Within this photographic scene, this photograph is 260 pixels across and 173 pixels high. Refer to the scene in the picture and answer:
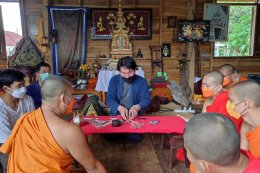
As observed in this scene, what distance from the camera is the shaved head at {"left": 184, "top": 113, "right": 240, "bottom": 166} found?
0.91 meters

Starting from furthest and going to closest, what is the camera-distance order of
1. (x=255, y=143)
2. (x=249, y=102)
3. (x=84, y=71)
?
(x=84, y=71) < (x=249, y=102) < (x=255, y=143)

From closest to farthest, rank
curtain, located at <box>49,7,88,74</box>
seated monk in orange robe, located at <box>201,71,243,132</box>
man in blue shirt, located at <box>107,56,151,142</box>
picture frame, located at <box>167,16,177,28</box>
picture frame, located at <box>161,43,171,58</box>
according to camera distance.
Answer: seated monk in orange robe, located at <box>201,71,243,132</box>, man in blue shirt, located at <box>107,56,151,142</box>, curtain, located at <box>49,7,88,74</box>, picture frame, located at <box>167,16,177,28</box>, picture frame, located at <box>161,43,171,58</box>

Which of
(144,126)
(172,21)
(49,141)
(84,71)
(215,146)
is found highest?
(172,21)

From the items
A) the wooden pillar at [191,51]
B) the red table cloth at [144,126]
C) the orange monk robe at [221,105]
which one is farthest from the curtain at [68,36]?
the orange monk robe at [221,105]

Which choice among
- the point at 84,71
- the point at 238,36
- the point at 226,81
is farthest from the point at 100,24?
the point at 226,81

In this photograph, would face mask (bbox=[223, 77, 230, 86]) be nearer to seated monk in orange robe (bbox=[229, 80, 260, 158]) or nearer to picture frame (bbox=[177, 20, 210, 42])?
seated monk in orange robe (bbox=[229, 80, 260, 158])

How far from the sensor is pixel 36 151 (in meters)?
1.57

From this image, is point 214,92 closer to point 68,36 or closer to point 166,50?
point 166,50

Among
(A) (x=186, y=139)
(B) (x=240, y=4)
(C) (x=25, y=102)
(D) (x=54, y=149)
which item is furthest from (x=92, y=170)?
(B) (x=240, y=4)

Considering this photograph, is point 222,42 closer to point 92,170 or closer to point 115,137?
point 115,137

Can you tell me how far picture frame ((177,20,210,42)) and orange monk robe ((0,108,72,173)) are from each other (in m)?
5.73

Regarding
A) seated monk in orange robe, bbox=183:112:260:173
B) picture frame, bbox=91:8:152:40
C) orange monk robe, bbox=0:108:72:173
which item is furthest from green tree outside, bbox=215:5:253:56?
seated monk in orange robe, bbox=183:112:260:173

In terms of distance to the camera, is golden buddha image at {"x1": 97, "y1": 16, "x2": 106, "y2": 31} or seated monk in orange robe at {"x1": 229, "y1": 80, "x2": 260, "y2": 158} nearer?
seated monk in orange robe at {"x1": 229, "y1": 80, "x2": 260, "y2": 158}

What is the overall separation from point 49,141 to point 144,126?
107 centimetres
